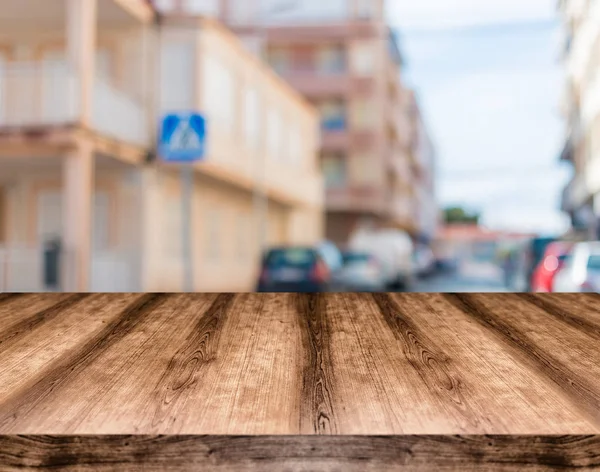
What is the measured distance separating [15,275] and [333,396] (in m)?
14.9

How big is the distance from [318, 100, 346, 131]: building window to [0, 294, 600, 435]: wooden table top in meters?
42.1

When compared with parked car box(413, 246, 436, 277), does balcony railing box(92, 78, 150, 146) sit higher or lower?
higher

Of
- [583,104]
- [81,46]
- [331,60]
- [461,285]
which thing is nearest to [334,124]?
[331,60]

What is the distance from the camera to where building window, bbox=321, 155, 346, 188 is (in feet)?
150

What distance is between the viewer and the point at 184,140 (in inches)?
489

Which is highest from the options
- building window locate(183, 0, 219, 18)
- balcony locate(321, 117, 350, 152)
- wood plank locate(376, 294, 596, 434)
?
building window locate(183, 0, 219, 18)

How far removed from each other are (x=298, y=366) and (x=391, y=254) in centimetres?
2899

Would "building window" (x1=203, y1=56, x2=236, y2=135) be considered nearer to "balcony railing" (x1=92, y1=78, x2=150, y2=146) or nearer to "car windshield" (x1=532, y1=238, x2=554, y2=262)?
"balcony railing" (x1=92, y1=78, x2=150, y2=146)

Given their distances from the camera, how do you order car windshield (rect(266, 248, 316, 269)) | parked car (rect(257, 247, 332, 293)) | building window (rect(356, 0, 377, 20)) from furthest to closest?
building window (rect(356, 0, 377, 20)), car windshield (rect(266, 248, 316, 269)), parked car (rect(257, 247, 332, 293))

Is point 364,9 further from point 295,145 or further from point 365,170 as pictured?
point 295,145

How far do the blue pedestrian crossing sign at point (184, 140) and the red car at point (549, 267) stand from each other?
6.11 m

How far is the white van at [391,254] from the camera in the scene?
29845 millimetres

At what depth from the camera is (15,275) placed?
55.0 feet

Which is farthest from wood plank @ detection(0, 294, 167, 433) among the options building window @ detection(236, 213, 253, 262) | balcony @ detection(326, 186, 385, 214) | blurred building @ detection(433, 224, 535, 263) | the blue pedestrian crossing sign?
blurred building @ detection(433, 224, 535, 263)
